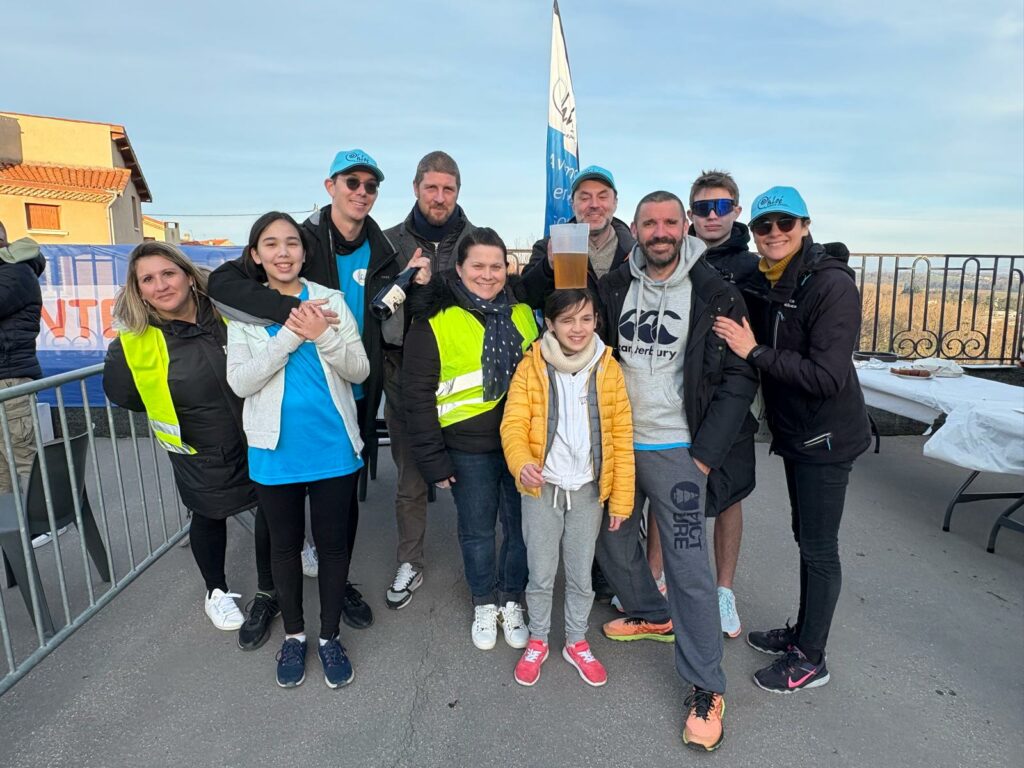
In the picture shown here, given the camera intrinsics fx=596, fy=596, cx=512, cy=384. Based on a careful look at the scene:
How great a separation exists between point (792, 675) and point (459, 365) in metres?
1.87

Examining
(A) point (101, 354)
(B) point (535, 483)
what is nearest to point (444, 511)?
(B) point (535, 483)

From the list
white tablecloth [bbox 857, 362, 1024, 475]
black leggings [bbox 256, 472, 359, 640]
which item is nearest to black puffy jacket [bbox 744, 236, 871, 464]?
black leggings [bbox 256, 472, 359, 640]

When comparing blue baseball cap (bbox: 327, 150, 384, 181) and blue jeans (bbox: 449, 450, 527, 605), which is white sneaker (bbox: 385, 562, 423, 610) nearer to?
blue jeans (bbox: 449, 450, 527, 605)

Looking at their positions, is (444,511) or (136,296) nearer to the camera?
(136,296)

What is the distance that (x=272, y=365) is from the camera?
229 cm

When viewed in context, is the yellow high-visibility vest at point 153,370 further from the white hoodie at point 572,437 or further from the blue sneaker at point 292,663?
the white hoodie at point 572,437

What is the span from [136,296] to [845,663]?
3.46m

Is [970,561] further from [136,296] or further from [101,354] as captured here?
[101,354]

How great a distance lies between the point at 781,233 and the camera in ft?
7.45

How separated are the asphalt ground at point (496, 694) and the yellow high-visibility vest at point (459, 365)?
3.71ft

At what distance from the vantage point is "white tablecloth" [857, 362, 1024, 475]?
11.5ft

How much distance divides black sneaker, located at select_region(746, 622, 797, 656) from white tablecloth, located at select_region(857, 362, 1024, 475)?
6.06 ft

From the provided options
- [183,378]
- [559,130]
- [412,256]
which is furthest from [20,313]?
[559,130]

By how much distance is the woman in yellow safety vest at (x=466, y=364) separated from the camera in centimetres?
251
